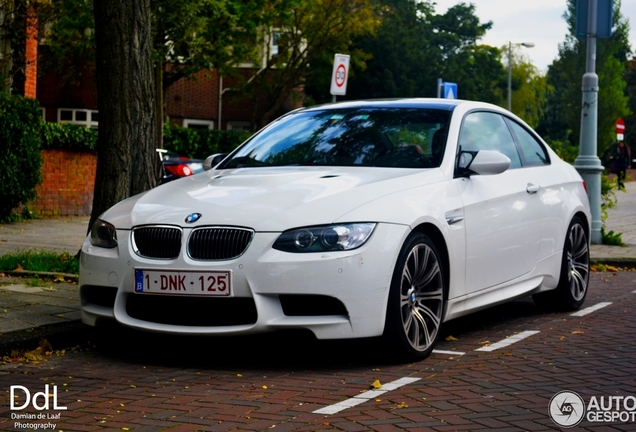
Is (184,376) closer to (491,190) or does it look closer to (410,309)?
(410,309)

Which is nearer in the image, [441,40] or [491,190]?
[491,190]

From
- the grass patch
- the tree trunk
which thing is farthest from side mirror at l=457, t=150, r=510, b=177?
the grass patch

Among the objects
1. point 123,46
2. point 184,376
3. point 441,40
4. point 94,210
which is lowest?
point 184,376

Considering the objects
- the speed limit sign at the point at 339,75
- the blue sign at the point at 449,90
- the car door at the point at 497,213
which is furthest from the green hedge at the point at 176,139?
the car door at the point at 497,213

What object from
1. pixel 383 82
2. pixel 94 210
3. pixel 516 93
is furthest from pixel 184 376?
pixel 516 93

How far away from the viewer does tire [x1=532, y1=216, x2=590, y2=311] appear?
8383mm

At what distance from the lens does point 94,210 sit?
9883 mm

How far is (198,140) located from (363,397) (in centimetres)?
2712

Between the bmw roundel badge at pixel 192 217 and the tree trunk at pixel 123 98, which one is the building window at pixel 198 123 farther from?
the bmw roundel badge at pixel 192 217

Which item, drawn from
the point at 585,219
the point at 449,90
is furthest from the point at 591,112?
the point at 585,219

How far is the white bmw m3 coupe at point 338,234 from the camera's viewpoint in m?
5.87

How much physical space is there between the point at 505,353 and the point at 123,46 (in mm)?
4729

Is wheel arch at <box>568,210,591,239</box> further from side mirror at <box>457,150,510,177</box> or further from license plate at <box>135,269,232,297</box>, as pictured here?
license plate at <box>135,269,232,297</box>

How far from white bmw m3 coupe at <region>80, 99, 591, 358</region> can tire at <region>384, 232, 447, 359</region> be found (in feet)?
0.03
